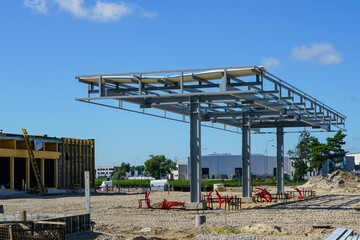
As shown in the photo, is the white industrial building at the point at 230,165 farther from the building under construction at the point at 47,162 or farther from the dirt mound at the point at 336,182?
the building under construction at the point at 47,162

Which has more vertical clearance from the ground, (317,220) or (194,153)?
(194,153)

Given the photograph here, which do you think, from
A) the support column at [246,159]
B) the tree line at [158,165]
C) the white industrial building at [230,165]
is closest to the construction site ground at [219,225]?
the support column at [246,159]

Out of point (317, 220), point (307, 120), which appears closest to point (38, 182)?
point (307, 120)

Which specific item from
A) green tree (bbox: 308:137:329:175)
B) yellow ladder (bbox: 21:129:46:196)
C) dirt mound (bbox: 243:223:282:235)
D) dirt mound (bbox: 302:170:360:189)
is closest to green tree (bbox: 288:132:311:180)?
green tree (bbox: 308:137:329:175)

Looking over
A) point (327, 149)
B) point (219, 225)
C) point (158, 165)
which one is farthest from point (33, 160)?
point (158, 165)

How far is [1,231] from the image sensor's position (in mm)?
14672

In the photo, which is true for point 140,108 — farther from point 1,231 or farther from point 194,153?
point 1,231

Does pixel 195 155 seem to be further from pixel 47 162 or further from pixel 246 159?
pixel 47 162

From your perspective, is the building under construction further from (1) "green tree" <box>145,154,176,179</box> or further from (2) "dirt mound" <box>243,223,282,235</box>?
(1) "green tree" <box>145,154,176,179</box>

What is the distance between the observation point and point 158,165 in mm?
160750

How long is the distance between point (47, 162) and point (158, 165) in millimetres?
102722

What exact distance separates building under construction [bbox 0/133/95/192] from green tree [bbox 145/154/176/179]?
309ft

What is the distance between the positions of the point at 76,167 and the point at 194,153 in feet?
115

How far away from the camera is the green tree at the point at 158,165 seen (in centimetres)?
15850
